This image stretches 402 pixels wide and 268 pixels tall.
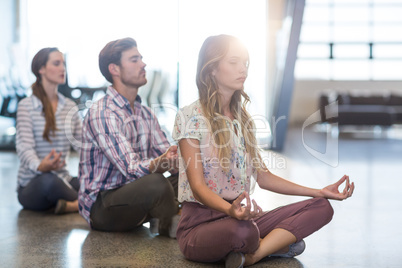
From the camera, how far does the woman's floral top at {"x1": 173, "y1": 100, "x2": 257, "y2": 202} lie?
1.91 metres

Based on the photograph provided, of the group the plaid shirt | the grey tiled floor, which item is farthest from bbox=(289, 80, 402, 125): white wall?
the plaid shirt

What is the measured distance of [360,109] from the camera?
1059cm

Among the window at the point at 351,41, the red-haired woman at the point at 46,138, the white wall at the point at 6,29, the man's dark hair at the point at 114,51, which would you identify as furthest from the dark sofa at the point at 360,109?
the man's dark hair at the point at 114,51

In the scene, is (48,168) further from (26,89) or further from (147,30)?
(26,89)

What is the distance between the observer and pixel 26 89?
6.91 m

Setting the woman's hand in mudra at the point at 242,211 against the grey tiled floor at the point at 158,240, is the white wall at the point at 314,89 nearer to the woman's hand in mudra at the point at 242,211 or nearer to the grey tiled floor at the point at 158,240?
the grey tiled floor at the point at 158,240

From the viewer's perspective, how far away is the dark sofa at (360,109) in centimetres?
1031

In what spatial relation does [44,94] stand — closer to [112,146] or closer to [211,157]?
[112,146]

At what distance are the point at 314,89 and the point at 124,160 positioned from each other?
1073 cm

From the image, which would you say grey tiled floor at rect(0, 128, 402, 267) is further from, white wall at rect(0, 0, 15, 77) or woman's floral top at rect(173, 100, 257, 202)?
white wall at rect(0, 0, 15, 77)

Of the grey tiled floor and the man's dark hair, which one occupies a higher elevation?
the man's dark hair

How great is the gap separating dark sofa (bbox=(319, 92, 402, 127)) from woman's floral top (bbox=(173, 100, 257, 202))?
347 inches

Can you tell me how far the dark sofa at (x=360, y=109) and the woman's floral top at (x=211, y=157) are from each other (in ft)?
29.0

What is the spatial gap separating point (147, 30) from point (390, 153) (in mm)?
3349
